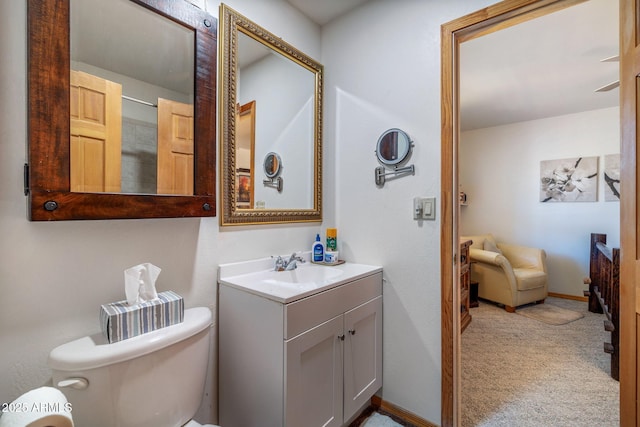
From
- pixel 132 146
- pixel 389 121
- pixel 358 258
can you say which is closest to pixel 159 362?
pixel 132 146

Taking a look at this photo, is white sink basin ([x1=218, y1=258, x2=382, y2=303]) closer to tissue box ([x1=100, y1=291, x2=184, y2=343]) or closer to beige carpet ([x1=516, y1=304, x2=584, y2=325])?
tissue box ([x1=100, y1=291, x2=184, y2=343])

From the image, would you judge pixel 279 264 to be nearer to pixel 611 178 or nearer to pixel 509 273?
pixel 509 273

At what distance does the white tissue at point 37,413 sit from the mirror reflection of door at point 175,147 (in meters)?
Answer: 0.71

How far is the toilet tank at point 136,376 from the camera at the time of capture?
0.83m

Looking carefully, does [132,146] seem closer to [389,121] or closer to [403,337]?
[389,121]

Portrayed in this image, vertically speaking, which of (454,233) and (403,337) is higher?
(454,233)

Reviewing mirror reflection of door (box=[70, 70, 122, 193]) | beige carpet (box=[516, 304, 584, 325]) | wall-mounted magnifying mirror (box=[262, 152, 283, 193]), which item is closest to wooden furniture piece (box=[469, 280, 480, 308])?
beige carpet (box=[516, 304, 584, 325])

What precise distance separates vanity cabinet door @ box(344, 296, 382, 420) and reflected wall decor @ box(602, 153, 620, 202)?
3765 mm

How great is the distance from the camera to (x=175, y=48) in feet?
3.99

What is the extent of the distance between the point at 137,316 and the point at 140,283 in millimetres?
123

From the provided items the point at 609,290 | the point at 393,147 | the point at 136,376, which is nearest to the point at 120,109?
the point at 136,376

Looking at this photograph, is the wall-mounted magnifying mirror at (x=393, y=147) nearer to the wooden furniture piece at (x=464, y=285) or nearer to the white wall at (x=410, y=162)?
the white wall at (x=410, y=162)

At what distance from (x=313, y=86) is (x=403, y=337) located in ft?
5.31

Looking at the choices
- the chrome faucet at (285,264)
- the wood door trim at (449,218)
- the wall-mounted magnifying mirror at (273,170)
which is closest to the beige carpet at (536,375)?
the wood door trim at (449,218)
